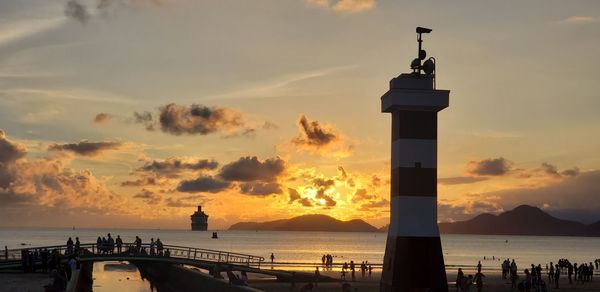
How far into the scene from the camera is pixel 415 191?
30.6m

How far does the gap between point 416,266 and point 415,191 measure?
109 inches

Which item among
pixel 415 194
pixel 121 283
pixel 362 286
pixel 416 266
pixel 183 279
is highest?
pixel 415 194

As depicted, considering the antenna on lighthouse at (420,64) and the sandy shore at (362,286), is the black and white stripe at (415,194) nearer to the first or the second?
the antenna on lighthouse at (420,64)

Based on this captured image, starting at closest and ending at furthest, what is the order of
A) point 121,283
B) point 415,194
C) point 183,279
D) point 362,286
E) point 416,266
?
point 416,266
point 415,194
point 183,279
point 362,286
point 121,283

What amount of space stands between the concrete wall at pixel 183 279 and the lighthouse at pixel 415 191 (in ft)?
19.4

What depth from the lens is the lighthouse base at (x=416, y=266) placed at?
30062mm

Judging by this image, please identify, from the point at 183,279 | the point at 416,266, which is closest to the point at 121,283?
the point at 183,279

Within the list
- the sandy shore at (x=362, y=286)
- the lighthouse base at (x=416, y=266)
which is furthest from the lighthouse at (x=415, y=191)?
the sandy shore at (x=362, y=286)

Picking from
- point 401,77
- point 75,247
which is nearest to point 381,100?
point 401,77

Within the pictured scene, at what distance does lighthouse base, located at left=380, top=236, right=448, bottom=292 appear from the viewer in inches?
1184

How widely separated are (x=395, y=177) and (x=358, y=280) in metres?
24.6

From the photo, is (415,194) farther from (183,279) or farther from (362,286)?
(183,279)

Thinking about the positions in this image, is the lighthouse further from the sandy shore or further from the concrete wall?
the sandy shore

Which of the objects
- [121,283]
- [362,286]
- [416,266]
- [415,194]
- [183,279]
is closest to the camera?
[416,266]
